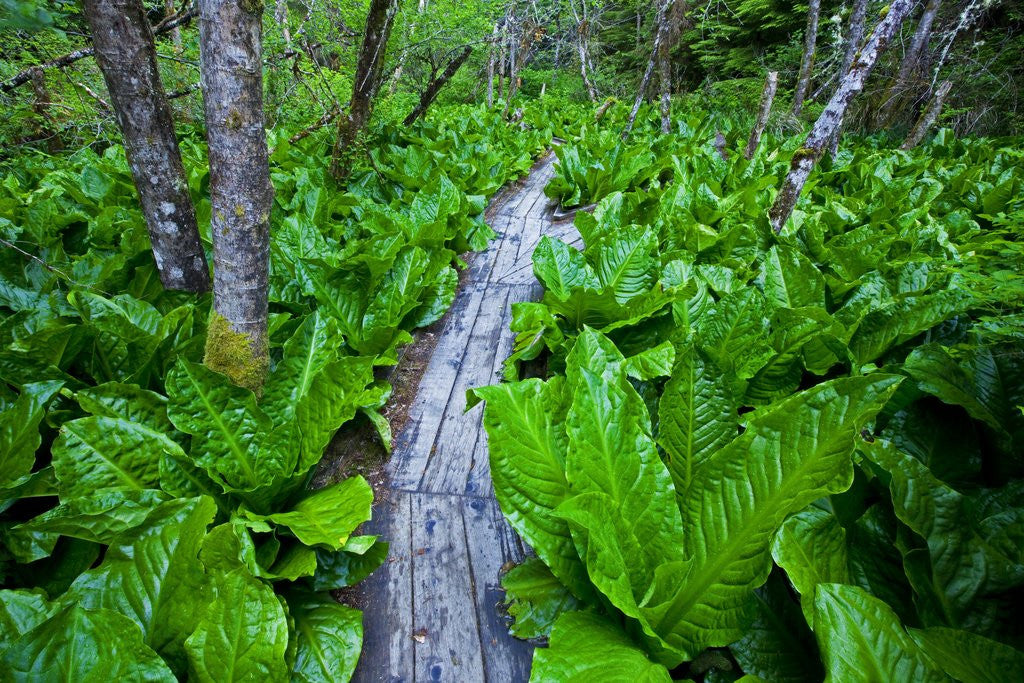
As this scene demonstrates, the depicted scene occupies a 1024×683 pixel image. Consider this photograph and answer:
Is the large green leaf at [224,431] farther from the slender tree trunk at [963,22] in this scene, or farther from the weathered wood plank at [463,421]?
the slender tree trunk at [963,22]

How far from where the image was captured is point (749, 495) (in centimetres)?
157

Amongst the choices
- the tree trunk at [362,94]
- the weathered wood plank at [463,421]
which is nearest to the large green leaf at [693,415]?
the weathered wood plank at [463,421]

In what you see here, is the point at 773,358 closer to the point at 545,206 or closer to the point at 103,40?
the point at 103,40

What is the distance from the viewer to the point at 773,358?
2402 millimetres

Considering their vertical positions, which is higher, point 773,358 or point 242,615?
point 773,358

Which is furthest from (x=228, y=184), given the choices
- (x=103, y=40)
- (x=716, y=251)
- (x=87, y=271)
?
(x=716, y=251)

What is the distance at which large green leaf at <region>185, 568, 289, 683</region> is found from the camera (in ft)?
4.51

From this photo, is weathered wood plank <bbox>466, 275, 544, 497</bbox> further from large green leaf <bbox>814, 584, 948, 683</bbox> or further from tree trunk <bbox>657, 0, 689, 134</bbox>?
tree trunk <bbox>657, 0, 689, 134</bbox>

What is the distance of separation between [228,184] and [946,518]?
8.68ft

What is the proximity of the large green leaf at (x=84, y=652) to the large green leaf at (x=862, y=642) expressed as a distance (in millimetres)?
1542

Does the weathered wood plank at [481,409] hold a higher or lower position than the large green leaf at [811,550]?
lower

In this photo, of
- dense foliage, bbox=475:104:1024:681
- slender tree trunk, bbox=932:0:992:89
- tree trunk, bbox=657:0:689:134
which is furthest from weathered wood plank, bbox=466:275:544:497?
slender tree trunk, bbox=932:0:992:89

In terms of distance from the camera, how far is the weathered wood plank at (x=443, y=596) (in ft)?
5.62

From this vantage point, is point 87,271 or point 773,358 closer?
point 773,358
